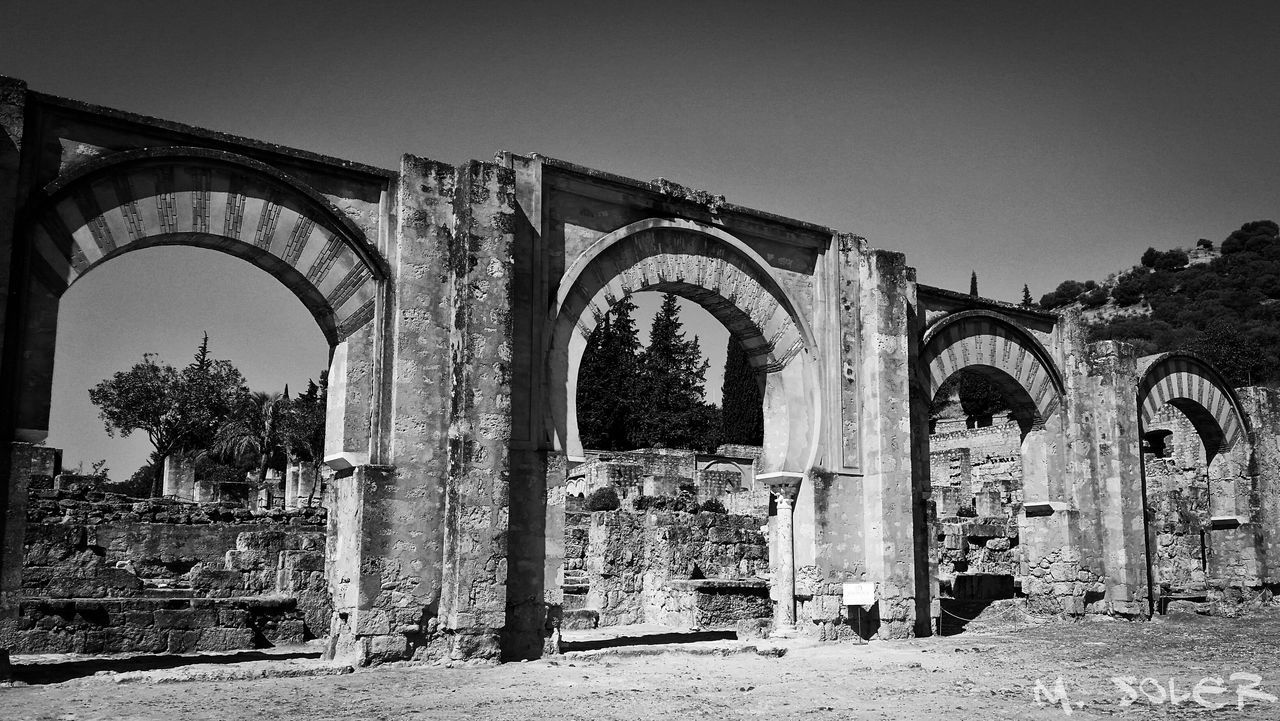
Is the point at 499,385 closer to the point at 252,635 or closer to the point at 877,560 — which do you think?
the point at 252,635

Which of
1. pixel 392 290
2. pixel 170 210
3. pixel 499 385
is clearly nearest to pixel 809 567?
pixel 499 385

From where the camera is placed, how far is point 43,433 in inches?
307

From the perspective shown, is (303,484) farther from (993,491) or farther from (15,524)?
(15,524)

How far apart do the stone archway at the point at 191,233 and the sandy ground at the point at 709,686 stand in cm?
213

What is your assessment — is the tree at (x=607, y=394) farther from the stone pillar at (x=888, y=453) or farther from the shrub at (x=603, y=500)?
the stone pillar at (x=888, y=453)

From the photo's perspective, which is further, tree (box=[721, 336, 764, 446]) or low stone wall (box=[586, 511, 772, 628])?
tree (box=[721, 336, 764, 446])

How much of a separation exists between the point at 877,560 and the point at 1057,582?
157 inches

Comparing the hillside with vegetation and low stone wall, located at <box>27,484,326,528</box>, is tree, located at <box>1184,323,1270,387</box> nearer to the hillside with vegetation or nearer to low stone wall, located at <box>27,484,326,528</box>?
the hillside with vegetation

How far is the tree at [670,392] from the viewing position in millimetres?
41188

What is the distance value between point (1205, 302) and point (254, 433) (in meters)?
49.7

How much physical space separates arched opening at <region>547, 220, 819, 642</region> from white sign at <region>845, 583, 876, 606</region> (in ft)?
4.53

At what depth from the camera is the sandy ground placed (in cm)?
689

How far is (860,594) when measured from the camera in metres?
11.7

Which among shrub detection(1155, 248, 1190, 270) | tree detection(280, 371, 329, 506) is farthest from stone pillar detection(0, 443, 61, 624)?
shrub detection(1155, 248, 1190, 270)
